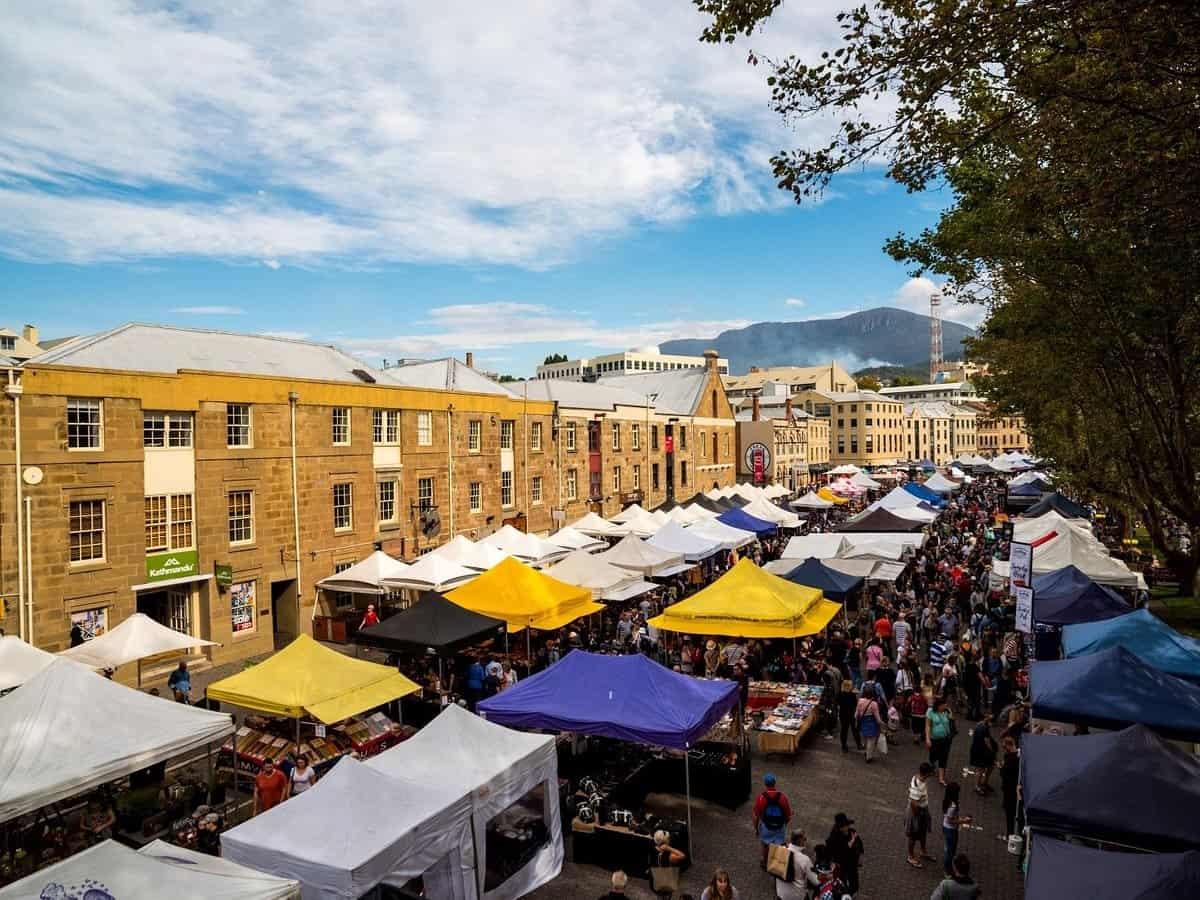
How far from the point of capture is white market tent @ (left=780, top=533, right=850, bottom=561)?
2592 cm

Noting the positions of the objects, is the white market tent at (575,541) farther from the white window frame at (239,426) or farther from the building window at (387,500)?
the white window frame at (239,426)

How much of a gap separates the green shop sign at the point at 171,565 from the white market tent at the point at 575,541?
1134 centimetres

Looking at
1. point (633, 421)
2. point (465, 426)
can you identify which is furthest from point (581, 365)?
point (465, 426)

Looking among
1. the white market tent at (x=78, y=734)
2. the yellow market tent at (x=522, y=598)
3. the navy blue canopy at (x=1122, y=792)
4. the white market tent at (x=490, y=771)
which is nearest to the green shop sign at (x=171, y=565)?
the yellow market tent at (x=522, y=598)

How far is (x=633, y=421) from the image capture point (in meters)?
47.7

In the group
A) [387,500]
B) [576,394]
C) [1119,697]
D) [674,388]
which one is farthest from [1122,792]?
[674,388]

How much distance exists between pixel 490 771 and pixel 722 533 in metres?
21.4

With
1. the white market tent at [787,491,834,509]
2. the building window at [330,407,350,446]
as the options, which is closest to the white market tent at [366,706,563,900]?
the building window at [330,407,350,446]

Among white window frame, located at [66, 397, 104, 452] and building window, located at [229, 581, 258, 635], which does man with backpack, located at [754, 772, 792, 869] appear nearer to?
building window, located at [229, 581, 258, 635]

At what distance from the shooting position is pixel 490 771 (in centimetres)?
968

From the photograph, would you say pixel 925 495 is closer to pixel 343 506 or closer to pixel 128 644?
pixel 343 506

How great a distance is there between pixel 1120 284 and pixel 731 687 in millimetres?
10087

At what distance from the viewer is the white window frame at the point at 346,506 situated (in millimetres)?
26188

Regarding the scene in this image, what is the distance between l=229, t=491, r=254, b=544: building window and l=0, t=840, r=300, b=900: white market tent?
16.7 metres
